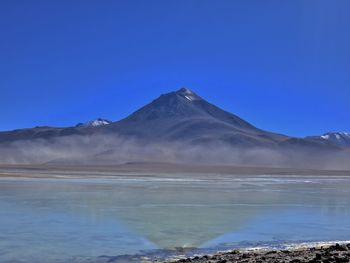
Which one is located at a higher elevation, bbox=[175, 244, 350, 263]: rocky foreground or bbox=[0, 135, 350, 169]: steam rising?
bbox=[0, 135, 350, 169]: steam rising

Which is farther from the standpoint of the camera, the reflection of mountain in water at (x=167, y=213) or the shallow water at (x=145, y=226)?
the reflection of mountain in water at (x=167, y=213)

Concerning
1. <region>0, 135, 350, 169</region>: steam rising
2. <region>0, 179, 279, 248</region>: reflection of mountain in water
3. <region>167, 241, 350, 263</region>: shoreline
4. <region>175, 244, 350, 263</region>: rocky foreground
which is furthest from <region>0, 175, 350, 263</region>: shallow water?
<region>0, 135, 350, 169</region>: steam rising

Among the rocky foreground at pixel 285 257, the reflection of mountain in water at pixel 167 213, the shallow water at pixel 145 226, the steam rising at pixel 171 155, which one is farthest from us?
the steam rising at pixel 171 155

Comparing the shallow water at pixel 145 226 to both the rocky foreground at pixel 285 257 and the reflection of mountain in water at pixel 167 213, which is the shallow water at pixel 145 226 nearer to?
the reflection of mountain in water at pixel 167 213

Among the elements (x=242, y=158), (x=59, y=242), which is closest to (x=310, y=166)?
(x=242, y=158)

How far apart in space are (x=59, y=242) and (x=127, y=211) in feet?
18.9

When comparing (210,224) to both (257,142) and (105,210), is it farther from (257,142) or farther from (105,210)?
(257,142)

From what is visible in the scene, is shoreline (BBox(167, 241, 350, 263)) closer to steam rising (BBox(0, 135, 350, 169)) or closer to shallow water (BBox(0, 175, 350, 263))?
shallow water (BBox(0, 175, 350, 263))

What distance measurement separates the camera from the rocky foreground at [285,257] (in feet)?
26.0

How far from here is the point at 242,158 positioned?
574 ft

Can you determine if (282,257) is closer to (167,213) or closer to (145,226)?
(145,226)

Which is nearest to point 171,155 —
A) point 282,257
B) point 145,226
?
point 145,226

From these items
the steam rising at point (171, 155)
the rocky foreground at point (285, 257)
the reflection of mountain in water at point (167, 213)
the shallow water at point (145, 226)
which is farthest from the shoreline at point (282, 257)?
the steam rising at point (171, 155)

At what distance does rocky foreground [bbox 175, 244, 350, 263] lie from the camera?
26.0ft
